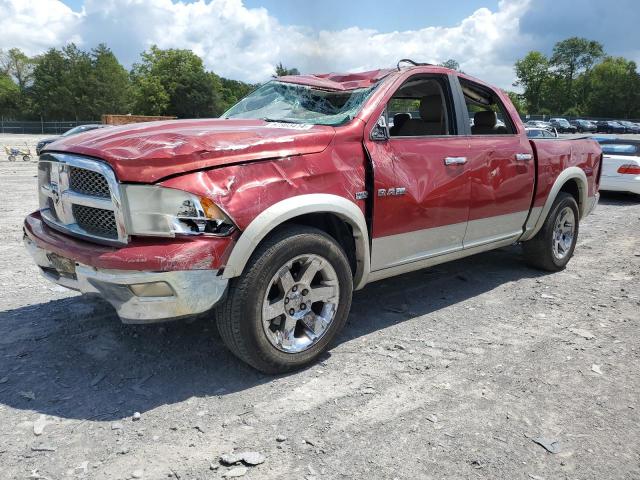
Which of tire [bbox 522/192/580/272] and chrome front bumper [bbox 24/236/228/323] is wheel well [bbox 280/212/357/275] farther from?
tire [bbox 522/192/580/272]

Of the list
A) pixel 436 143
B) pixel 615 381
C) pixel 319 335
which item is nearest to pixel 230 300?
pixel 319 335

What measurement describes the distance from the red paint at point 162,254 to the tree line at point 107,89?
6566 cm

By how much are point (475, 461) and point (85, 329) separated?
9.57ft

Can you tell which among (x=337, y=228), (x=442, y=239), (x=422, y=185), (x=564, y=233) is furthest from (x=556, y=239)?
(x=337, y=228)

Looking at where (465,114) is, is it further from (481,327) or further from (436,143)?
(481,327)

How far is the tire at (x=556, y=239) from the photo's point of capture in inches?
220

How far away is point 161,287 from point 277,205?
79 centimetres

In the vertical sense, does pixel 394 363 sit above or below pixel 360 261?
below

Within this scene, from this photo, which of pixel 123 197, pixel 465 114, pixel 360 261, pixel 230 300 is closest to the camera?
pixel 123 197

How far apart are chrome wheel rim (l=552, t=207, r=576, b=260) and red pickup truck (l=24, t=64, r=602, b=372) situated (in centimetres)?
129

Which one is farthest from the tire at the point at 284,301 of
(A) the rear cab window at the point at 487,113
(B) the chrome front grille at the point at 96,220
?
(A) the rear cab window at the point at 487,113

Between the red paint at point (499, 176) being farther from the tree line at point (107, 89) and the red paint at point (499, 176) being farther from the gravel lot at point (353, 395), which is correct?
the tree line at point (107, 89)

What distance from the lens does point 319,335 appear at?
137 inches

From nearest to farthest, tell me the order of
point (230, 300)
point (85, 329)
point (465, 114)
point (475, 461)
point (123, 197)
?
point (475, 461)
point (123, 197)
point (230, 300)
point (85, 329)
point (465, 114)
